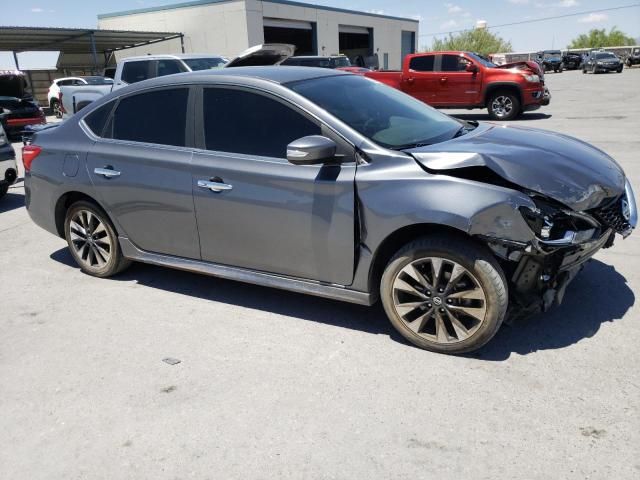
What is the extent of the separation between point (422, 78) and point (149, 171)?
13138 mm

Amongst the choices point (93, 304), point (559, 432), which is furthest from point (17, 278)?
point (559, 432)

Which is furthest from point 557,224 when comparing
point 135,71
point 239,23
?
point 239,23

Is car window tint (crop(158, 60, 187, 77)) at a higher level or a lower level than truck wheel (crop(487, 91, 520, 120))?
higher

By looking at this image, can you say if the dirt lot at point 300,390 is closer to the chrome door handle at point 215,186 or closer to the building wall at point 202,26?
the chrome door handle at point 215,186

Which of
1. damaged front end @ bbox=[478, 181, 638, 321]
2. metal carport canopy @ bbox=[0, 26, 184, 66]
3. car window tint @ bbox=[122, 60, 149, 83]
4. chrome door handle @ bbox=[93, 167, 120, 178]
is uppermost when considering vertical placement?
metal carport canopy @ bbox=[0, 26, 184, 66]

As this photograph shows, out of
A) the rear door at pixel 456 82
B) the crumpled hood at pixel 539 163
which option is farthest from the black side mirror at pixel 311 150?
the rear door at pixel 456 82

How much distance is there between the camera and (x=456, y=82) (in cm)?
1538

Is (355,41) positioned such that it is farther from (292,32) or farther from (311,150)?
(311,150)

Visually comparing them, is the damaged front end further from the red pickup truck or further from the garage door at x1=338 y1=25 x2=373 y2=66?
the garage door at x1=338 y1=25 x2=373 y2=66

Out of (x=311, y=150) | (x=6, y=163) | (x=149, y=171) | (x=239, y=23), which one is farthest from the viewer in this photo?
(x=239, y=23)

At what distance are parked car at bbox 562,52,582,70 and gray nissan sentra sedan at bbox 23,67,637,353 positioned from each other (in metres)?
52.7

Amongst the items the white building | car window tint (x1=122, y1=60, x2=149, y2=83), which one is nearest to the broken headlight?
car window tint (x1=122, y1=60, x2=149, y2=83)

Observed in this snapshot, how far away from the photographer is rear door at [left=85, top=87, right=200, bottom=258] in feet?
13.2

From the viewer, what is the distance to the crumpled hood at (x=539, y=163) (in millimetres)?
3076
